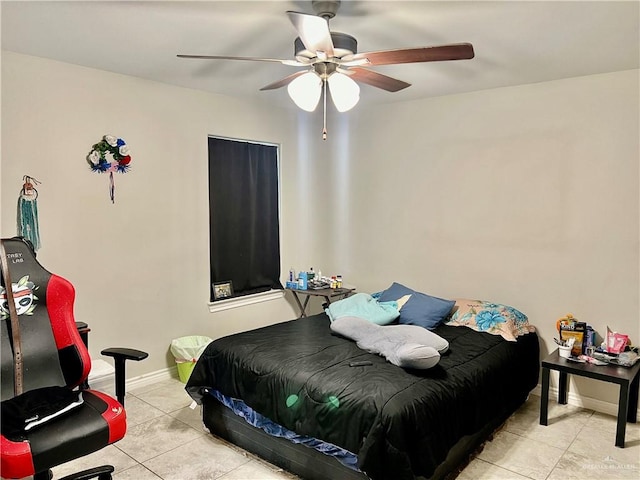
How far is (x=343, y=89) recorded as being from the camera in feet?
8.25

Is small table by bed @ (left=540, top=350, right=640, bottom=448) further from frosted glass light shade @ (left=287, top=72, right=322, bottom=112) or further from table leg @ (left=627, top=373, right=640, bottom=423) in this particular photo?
frosted glass light shade @ (left=287, top=72, right=322, bottom=112)

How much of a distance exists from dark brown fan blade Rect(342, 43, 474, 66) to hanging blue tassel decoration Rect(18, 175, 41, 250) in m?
2.24

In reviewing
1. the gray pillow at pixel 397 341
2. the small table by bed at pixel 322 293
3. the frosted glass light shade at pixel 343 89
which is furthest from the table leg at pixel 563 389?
the frosted glass light shade at pixel 343 89

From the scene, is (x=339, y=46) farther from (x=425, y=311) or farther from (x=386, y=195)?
(x=386, y=195)

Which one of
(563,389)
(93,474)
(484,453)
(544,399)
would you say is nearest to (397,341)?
(484,453)

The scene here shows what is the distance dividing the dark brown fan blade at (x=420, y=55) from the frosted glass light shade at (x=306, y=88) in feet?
0.71

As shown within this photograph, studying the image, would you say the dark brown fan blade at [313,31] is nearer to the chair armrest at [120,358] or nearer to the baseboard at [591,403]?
the chair armrest at [120,358]

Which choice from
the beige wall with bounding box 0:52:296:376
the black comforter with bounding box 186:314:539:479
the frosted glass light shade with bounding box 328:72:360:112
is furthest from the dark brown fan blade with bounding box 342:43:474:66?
the beige wall with bounding box 0:52:296:376

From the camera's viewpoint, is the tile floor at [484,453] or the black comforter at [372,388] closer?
the black comforter at [372,388]

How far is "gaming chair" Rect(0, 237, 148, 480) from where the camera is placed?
186cm

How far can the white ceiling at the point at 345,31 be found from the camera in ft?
7.32

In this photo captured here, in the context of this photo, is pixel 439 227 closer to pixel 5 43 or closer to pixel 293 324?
pixel 293 324

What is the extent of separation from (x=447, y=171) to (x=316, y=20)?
2.45 m

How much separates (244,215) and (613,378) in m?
3.22
